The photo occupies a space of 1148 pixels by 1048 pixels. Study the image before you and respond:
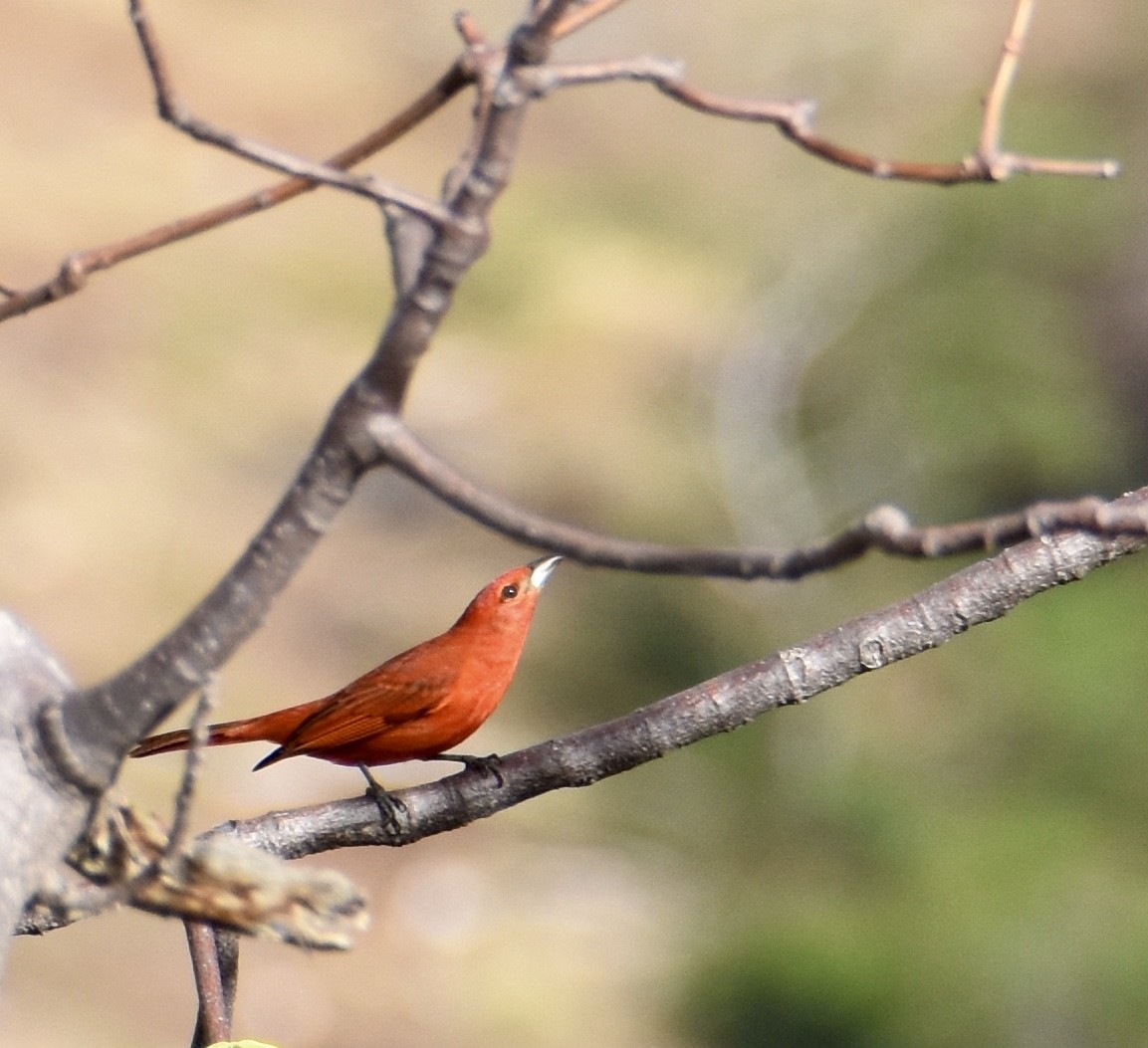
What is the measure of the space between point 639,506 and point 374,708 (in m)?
7.30

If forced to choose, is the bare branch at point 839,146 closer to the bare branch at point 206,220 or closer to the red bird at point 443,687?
the bare branch at point 206,220

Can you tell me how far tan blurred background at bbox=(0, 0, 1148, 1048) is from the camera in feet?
21.4

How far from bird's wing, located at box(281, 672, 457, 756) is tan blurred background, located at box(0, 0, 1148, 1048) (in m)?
3.70

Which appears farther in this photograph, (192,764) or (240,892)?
(240,892)

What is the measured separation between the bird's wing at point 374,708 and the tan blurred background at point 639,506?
3701mm

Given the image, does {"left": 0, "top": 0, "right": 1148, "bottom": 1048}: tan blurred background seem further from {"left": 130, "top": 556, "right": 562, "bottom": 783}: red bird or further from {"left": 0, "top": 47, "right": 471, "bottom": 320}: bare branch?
{"left": 0, "top": 47, "right": 471, "bottom": 320}: bare branch

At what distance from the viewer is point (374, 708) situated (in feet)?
9.96

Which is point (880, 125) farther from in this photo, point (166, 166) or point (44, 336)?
point (44, 336)

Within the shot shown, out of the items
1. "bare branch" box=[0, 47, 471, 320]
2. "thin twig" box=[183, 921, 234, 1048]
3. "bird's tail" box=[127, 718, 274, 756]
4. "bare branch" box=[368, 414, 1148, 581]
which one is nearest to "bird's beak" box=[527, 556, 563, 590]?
"bird's tail" box=[127, 718, 274, 756]

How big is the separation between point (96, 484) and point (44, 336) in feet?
5.82

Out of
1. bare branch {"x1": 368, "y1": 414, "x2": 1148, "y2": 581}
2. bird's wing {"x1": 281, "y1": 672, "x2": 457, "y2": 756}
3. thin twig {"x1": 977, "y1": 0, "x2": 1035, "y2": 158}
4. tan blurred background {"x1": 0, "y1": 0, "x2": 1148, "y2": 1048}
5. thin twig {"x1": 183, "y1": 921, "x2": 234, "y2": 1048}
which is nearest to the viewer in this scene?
bare branch {"x1": 368, "y1": 414, "x2": 1148, "y2": 581}

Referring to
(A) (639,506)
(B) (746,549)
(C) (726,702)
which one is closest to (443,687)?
(C) (726,702)

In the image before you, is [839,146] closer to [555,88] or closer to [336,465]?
[555,88]

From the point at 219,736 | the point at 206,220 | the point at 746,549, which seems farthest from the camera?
the point at 219,736
